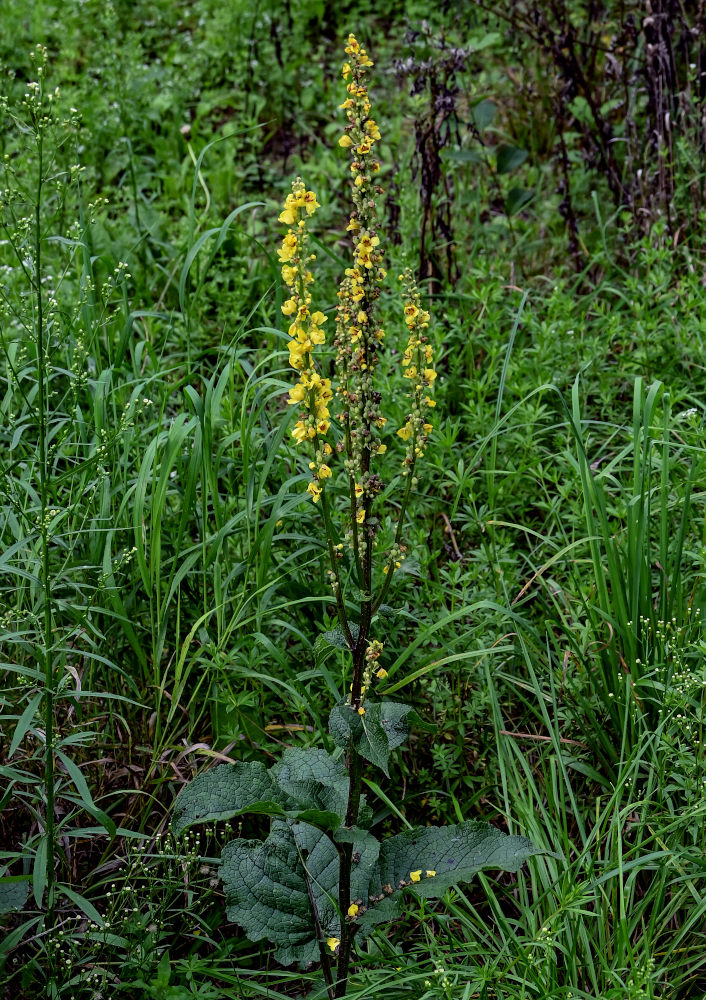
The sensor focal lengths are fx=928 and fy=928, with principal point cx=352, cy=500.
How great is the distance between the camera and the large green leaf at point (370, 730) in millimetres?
1864

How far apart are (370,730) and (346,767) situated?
0.33 meters

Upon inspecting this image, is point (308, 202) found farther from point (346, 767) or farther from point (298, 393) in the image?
point (346, 767)

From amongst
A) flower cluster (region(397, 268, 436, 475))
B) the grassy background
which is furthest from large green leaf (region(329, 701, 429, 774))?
flower cluster (region(397, 268, 436, 475))

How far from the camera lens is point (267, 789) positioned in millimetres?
2129

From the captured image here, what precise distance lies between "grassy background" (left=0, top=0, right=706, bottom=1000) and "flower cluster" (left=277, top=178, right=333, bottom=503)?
23.2 inches

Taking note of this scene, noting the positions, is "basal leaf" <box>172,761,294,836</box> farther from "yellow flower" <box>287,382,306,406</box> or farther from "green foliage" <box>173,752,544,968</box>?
"yellow flower" <box>287,382,306,406</box>

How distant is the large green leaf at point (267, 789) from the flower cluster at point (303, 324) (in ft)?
2.27

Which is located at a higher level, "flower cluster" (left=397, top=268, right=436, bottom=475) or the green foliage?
"flower cluster" (left=397, top=268, right=436, bottom=475)

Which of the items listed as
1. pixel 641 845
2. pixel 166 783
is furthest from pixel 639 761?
pixel 166 783

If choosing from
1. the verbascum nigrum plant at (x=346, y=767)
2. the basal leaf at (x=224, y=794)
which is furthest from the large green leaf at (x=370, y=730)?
the basal leaf at (x=224, y=794)

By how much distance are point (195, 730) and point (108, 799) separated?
33 cm

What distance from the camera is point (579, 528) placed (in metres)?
2.93

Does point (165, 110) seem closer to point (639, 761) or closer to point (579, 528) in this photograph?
point (579, 528)

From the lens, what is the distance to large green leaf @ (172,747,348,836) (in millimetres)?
2053
